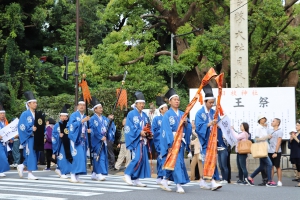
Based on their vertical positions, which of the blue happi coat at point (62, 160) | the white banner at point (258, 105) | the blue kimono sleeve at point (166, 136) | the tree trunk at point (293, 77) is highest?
the tree trunk at point (293, 77)

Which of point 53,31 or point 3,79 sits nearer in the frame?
point 3,79

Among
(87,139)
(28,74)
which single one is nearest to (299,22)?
(28,74)

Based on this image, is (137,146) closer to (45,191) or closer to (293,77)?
(45,191)

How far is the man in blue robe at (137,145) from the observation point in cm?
1201

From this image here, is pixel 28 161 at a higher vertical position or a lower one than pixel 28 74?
lower

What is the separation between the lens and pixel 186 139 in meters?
11.2

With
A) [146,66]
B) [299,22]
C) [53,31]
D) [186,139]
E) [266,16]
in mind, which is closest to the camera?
[186,139]

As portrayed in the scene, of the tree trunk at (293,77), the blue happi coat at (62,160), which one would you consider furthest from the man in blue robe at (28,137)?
the tree trunk at (293,77)

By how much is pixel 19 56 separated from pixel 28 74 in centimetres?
108

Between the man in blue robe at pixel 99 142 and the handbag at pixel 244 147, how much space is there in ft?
10.2

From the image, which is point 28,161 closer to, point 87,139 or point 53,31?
point 87,139

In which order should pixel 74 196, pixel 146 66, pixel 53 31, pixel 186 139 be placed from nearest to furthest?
pixel 74 196 → pixel 186 139 → pixel 146 66 → pixel 53 31

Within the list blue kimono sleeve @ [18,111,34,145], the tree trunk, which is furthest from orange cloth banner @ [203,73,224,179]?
the tree trunk

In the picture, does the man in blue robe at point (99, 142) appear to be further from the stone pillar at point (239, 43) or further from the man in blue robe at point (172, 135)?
the stone pillar at point (239, 43)
